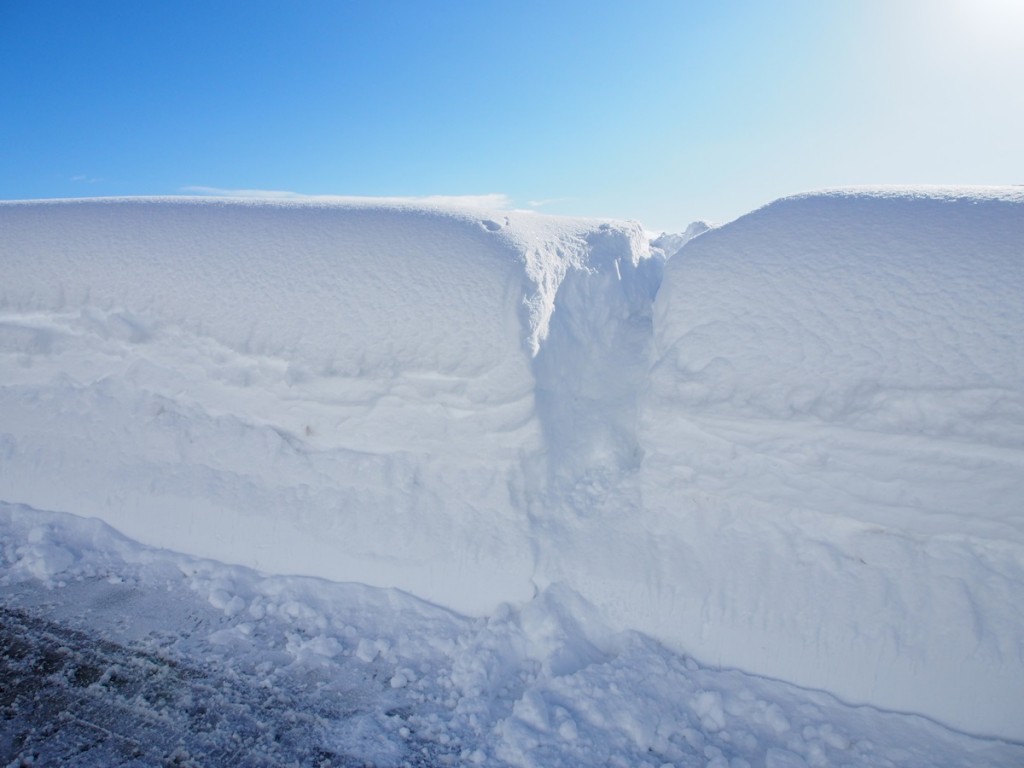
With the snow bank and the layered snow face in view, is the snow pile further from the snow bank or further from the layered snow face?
the layered snow face

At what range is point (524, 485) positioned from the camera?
11.9ft

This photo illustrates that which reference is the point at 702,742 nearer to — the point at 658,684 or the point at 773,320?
the point at 658,684

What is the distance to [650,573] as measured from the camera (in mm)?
3225

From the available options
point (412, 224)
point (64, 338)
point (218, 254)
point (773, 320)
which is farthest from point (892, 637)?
point (64, 338)

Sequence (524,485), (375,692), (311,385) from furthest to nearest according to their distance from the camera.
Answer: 1. (311,385)
2. (524,485)
3. (375,692)

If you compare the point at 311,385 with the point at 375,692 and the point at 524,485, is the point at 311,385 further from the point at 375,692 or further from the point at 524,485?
the point at 375,692

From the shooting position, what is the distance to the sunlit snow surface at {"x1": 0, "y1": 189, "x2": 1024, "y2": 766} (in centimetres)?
261

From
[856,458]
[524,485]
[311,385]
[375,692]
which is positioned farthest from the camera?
[311,385]

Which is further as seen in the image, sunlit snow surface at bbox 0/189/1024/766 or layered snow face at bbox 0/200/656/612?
layered snow face at bbox 0/200/656/612

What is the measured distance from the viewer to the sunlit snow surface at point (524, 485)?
8.55 feet

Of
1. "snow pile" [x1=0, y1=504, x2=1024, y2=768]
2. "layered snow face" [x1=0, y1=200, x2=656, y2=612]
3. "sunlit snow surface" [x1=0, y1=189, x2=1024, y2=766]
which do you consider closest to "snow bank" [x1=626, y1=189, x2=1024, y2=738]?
"sunlit snow surface" [x1=0, y1=189, x2=1024, y2=766]

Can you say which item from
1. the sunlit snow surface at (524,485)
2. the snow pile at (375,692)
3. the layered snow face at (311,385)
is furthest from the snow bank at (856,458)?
the layered snow face at (311,385)

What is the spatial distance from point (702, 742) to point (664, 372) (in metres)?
1.96

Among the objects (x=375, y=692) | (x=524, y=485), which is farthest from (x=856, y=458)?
(x=375, y=692)
